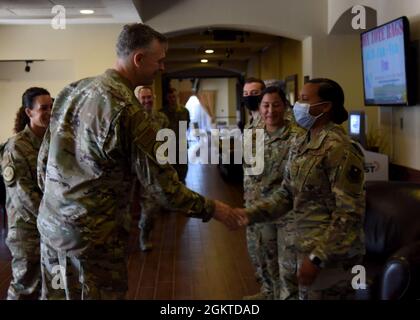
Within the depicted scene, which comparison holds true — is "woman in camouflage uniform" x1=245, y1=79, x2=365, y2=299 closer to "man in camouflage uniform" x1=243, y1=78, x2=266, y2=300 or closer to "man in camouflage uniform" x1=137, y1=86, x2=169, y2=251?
"man in camouflage uniform" x1=243, y1=78, x2=266, y2=300

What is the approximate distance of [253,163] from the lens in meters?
3.36

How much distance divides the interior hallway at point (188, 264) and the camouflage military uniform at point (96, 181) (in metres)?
1.83

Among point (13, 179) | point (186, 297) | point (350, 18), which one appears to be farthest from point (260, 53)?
point (13, 179)

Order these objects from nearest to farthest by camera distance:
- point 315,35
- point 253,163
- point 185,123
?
point 253,163 → point 315,35 → point 185,123

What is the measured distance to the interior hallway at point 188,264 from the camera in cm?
391

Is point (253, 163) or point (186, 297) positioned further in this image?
point (186, 297)

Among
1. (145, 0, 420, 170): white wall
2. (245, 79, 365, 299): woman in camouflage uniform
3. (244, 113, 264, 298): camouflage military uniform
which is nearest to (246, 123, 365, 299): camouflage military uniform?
(245, 79, 365, 299): woman in camouflage uniform

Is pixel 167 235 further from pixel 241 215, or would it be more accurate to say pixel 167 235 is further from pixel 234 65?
pixel 234 65

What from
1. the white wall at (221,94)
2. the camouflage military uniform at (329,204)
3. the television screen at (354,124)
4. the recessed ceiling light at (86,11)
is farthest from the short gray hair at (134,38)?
the white wall at (221,94)

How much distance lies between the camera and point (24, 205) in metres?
2.81

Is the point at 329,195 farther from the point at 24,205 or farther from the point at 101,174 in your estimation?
the point at 24,205

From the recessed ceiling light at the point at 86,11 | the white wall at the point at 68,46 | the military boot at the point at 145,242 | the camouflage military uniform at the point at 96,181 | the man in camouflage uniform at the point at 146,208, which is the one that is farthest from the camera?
the white wall at the point at 68,46

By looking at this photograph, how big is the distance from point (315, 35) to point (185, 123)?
2.05m

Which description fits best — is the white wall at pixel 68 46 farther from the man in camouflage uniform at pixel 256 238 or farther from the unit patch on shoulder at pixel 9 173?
the unit patch on shoulder at pixel 9 173
